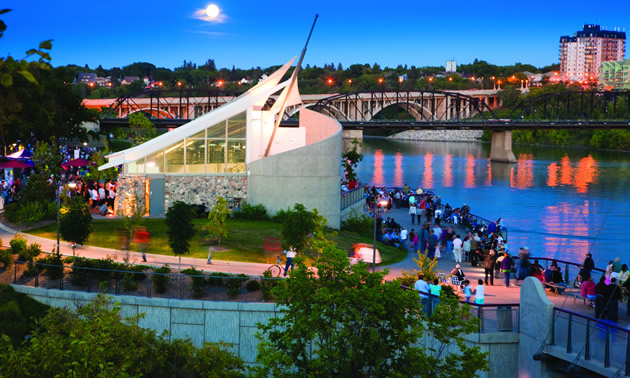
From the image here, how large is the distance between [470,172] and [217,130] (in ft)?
204

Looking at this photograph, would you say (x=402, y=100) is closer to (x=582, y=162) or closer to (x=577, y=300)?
(x=582, y=162)

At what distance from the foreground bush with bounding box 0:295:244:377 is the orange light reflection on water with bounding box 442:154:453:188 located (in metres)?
61.3

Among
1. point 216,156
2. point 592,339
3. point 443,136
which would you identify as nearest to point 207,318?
point 592,339

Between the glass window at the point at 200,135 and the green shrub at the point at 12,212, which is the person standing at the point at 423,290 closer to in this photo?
the glass window at the point at 200,135

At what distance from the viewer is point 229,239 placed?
27547mm

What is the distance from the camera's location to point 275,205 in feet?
106

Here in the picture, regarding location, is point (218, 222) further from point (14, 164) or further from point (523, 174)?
point (523, 174)

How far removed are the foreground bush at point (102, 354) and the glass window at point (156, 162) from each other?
51.1ft

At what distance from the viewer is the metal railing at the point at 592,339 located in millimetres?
14258

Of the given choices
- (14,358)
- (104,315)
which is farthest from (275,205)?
(14,358)

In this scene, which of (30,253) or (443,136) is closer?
(30,253)

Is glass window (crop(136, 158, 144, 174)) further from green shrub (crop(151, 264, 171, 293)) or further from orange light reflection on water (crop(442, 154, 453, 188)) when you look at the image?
orange light reflection on water (crop(442, 154, 453, 188))

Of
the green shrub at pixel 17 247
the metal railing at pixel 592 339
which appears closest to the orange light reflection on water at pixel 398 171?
the green shrub at pixel 17 247

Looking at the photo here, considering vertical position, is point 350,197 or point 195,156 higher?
point 195,156
